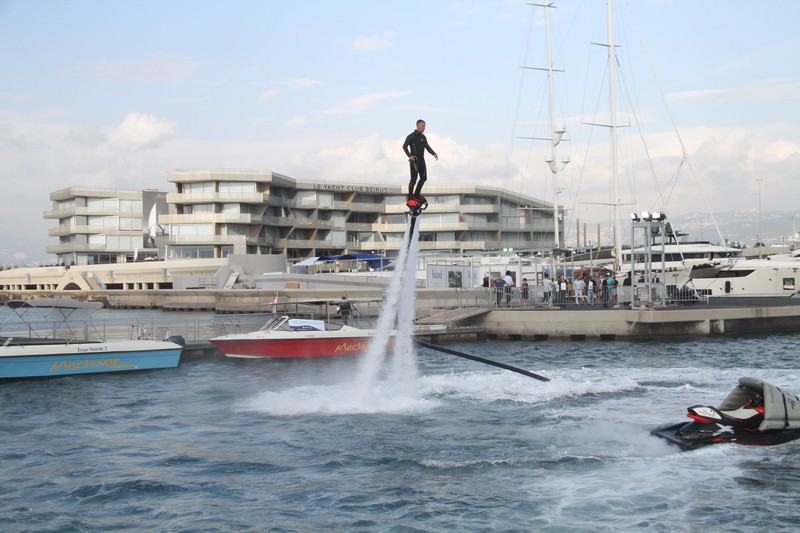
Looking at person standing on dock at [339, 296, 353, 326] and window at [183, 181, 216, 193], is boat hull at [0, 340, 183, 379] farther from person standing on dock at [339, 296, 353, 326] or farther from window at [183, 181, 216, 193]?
window at [183, 181, 216, 193]

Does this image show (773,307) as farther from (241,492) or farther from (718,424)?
(241,492)

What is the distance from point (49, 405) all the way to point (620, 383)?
19.4 metres

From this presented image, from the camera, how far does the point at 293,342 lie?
35.1 metres

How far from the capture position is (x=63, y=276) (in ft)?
333

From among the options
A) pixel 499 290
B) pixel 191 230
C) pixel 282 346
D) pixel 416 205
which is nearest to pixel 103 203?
pixel 191 230

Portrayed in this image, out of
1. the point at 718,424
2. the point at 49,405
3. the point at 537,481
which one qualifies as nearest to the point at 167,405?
the point at 49,405

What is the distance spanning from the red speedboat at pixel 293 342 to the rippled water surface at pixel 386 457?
499 cm

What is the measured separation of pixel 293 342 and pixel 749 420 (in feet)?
71.0

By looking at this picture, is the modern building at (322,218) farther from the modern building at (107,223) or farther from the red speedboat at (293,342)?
the red speedboat at (293,342)

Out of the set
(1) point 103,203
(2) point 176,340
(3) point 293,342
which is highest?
(1) point 103,203

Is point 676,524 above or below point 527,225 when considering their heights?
below

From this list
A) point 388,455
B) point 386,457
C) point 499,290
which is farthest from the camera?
point 499,290

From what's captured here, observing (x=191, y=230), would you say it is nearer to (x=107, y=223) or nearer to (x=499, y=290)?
(x=107, y=223)

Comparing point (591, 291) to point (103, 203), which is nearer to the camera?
point (591, 291)
